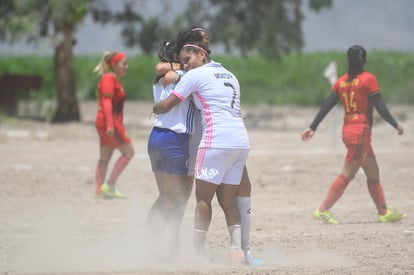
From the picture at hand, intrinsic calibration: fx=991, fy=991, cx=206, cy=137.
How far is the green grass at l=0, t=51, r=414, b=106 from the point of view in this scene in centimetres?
4147

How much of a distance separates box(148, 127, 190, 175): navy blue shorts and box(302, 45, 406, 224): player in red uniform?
254cm

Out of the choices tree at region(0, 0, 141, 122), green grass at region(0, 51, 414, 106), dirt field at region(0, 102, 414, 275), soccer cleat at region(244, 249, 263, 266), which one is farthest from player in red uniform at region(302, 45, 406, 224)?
green grass at region(0, 51, 414, 106)

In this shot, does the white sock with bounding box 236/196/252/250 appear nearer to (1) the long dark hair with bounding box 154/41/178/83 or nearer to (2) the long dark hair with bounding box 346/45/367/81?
(1) the long dark hair with bounding box 154/41/178/83

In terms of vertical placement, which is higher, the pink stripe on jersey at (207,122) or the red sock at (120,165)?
the pink stripe on jersey at (207,122)

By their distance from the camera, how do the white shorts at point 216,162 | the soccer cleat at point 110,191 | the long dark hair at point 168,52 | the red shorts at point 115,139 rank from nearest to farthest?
1. the white shorts at point 216,162
2. the long dark hair at point 168,52
3. the red shorts at point 115,139
4. the soccer cleat at point 110,191

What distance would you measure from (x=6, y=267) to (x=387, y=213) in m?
4.60

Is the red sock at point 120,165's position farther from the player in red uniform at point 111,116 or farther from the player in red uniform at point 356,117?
the player in red uniform at point 356,117

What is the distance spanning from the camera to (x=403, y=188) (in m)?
14.0

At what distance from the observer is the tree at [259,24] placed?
27.1 meters

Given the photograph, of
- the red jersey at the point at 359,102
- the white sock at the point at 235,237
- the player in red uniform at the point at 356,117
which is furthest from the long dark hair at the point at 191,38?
the red jersey at the point at 359,102

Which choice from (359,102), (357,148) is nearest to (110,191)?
(357,148)

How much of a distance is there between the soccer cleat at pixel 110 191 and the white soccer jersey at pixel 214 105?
16.9ft

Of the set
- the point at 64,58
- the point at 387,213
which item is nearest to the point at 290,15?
the point at 64,58

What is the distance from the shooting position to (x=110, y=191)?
12820 millimetres
